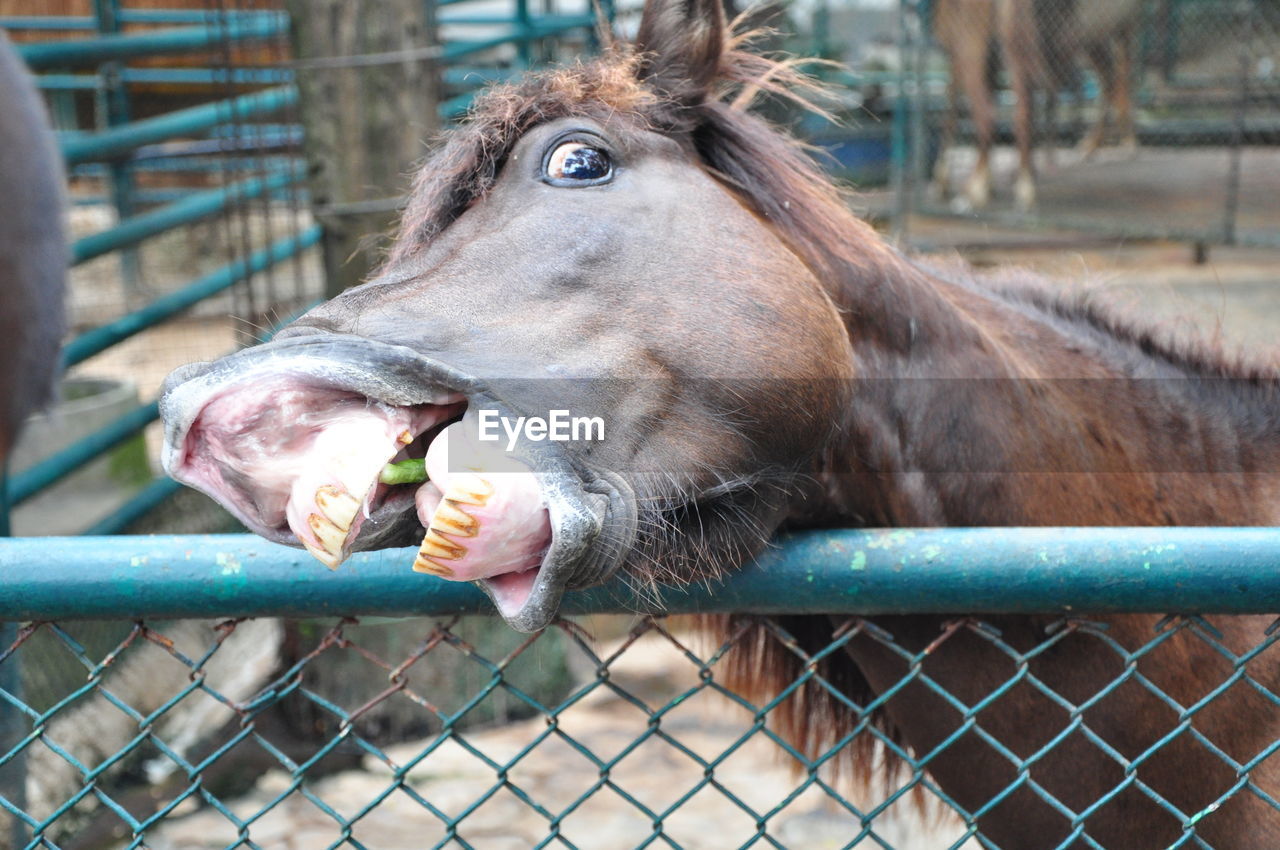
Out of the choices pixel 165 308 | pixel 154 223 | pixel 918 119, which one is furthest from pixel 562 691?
pixel 918 119

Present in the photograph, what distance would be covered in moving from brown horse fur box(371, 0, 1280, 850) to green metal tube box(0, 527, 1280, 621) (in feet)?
0.80

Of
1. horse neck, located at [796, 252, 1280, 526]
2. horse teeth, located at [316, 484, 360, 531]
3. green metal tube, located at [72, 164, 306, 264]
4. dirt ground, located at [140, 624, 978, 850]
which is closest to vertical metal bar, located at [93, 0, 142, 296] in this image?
green metal tube, located at [72, 164, 306, 264]

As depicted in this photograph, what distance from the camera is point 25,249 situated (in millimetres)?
951

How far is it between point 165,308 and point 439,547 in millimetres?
3237

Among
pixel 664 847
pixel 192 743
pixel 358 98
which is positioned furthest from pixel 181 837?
pixel 358 98

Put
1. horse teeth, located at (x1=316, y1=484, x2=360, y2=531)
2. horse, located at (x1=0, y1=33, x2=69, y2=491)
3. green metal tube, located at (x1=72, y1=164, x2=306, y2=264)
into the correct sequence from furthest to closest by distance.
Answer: green metal tube, located at (x1=72, y1=164, x2=306, y2=264), horse teeth, located at (x1=316, y1=484, x2=360, y2=531), horse, located at (x1=0, y1=33, x2=69, y2=491)

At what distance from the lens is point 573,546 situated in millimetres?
1188

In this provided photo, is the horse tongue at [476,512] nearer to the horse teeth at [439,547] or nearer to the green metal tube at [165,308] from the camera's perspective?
the horse teeth at [439,547]

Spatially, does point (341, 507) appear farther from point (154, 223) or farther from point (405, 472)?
point (154, 223)

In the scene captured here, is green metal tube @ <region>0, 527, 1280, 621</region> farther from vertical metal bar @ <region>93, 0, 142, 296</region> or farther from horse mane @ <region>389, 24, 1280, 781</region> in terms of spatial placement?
vertical metal bar @ <region>93, 0, 142, 296</region>

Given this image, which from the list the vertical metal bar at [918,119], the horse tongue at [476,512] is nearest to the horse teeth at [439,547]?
the horse tongue at [476,512]

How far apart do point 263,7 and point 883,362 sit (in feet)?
18.2

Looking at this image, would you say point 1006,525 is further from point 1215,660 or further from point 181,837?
point 181,837

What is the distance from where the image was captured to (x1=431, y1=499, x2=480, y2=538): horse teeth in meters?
1.14
